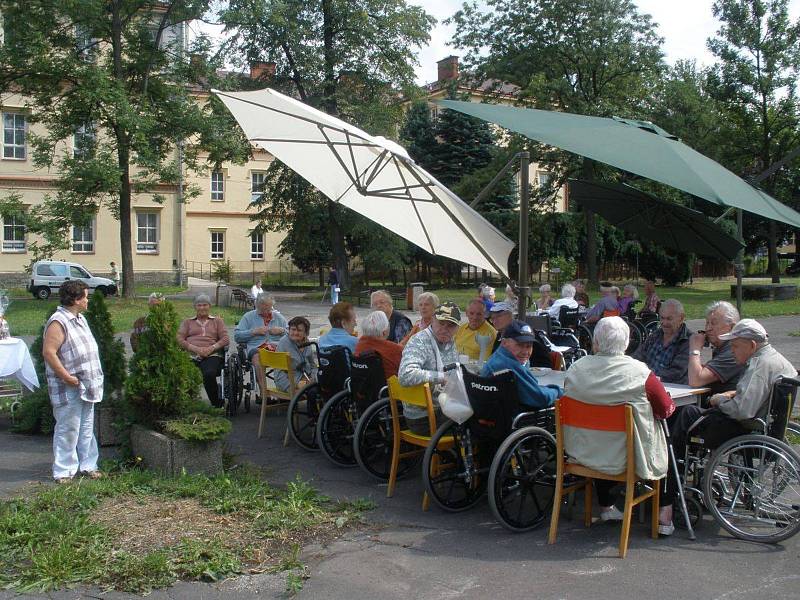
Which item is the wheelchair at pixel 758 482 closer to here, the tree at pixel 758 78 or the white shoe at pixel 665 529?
the white shoe at pixel 665 529

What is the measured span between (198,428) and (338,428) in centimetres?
127

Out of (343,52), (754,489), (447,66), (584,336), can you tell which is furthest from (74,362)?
(447,66)

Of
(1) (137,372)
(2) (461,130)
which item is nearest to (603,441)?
(1) (137,372)

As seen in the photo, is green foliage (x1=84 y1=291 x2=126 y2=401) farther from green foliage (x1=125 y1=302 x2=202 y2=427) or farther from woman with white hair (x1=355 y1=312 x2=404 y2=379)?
woman with white hair (x1=355 y1=312 x2=404 y2=379)

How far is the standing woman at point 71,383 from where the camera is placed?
5852 millimetres

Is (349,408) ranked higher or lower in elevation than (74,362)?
lower

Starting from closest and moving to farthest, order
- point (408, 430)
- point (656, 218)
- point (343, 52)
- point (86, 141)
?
point (408, 430) < point (656, 218) < point (86, 141) < point (343, 52)

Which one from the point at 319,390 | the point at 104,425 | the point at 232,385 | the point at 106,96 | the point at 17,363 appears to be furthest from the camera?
the point at 106,96

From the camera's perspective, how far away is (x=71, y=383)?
Answer: 19.2 feet

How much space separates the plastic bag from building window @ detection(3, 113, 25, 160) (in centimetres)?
3891

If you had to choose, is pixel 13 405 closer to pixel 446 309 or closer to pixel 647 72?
pixel 446 309

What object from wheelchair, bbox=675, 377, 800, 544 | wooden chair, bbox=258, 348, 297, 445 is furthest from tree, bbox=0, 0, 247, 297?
wheelchair, bbox=675, 377, 800, 544

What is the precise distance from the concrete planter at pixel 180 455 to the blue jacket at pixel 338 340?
1.56 metres

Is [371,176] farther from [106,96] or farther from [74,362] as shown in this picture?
[106,96]
